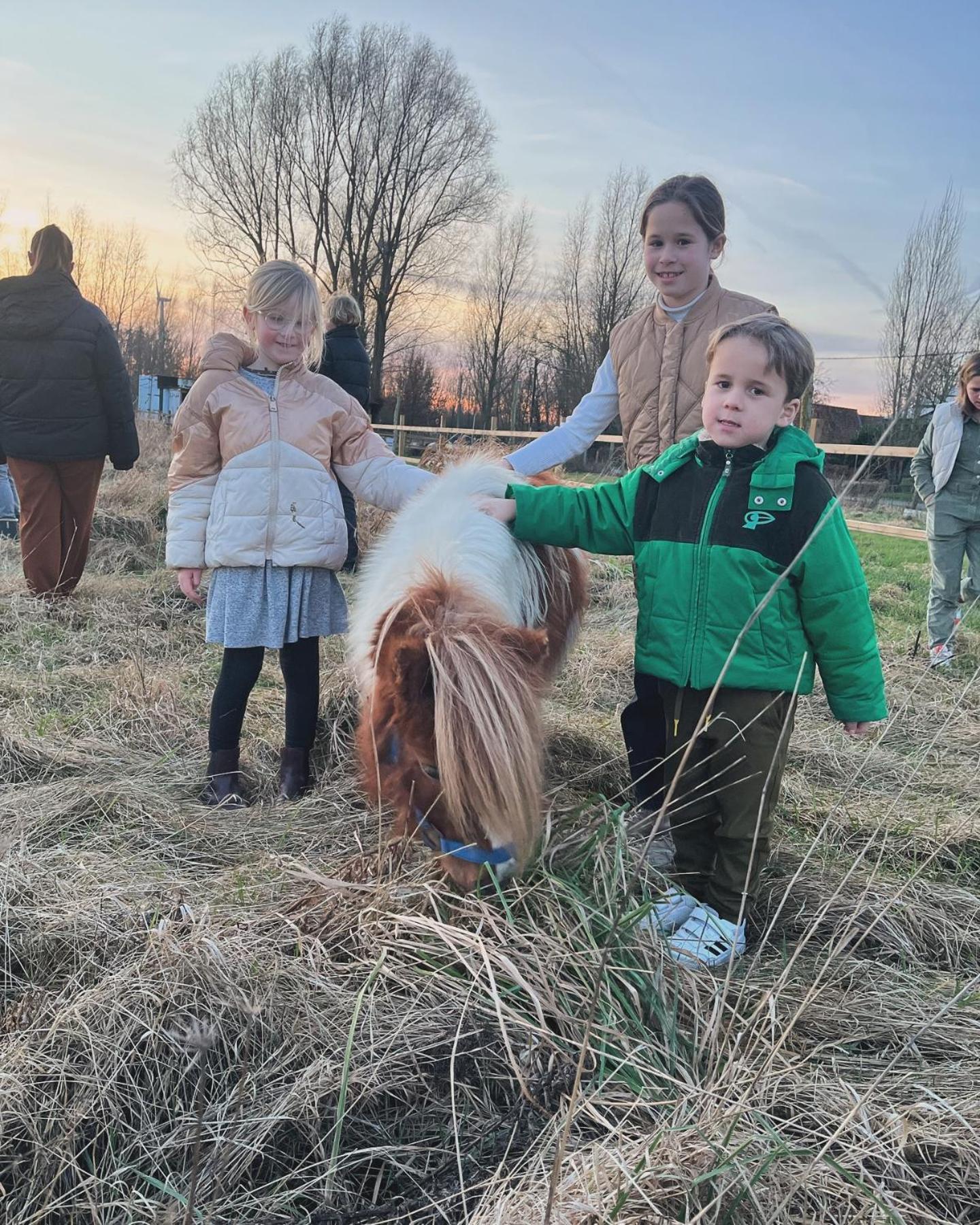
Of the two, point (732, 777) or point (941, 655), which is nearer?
point (732, 777)

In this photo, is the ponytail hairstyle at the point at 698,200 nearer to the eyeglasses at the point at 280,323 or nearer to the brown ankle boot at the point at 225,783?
the eyeglasses at the point at 280,323

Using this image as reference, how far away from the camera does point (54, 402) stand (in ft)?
18.0

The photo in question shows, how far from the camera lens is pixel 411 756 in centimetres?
211

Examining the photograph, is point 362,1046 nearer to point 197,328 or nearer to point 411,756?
point 411,756

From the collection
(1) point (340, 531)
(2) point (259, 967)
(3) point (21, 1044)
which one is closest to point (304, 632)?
(1) point (340, 531)

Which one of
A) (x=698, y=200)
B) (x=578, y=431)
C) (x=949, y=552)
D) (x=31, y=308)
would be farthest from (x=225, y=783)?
(x=949, y=552)

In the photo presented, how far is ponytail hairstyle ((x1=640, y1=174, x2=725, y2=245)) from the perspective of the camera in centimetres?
269

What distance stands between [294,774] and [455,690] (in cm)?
147

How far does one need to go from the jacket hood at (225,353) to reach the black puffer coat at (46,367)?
3.04 m

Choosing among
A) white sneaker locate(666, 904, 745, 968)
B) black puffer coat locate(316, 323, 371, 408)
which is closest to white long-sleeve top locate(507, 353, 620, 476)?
white sneaker locate(666, 904, 745, 968)

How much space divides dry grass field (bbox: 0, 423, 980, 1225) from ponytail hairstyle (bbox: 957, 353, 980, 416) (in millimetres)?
3902

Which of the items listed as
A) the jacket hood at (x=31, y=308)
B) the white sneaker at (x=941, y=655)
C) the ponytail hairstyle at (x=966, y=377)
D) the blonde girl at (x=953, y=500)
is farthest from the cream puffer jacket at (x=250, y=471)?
the blonde girl at (x=953, y=500)

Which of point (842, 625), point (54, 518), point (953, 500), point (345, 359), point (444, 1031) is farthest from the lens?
point (345, 359)

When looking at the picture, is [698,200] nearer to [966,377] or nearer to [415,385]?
[966,377]
